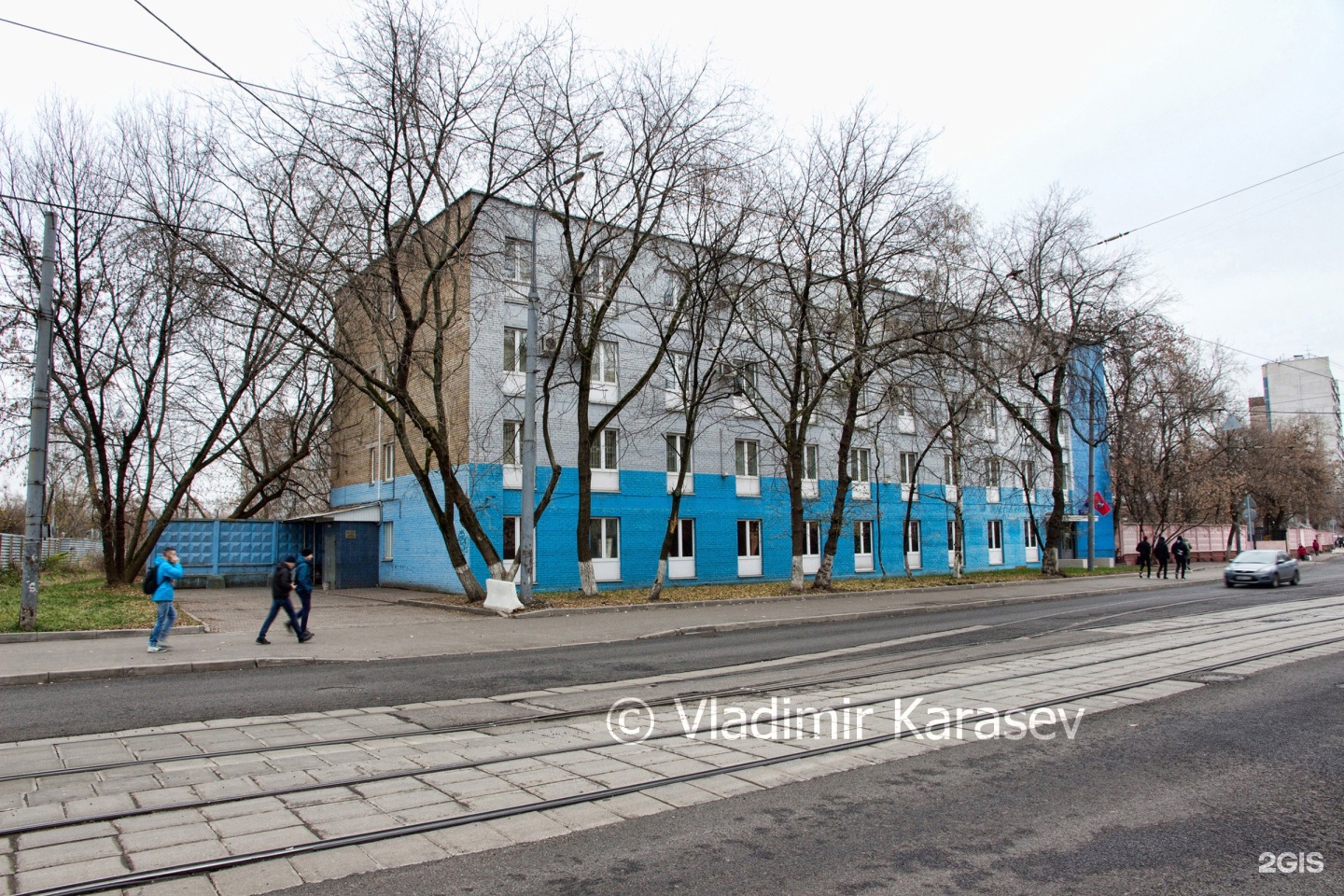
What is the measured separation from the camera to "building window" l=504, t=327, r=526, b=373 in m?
28.8

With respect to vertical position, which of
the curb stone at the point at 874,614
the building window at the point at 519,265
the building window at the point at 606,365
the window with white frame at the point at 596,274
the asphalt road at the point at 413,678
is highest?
the building window at the point at 519,265

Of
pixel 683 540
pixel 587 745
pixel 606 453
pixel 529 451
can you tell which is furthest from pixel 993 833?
pixel 683 540

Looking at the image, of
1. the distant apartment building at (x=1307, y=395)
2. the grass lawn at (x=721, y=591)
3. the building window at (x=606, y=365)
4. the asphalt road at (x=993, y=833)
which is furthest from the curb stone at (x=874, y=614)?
the distant apartment building at (x=1307, y=395)

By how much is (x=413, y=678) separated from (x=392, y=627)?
7223 mm

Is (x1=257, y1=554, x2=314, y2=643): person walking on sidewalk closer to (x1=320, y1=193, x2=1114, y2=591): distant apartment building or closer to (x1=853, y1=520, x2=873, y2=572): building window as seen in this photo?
(x1=320, y1=193, x2=1114, y2=591): distant apartment building

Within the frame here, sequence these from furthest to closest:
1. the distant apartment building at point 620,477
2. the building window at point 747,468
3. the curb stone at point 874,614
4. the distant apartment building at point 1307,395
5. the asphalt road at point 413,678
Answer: the distant apartment building at point 1307,395 < the building window at point 747,468 < the distant apartment building at point 620,477 < the curb stone at point 874,614 < the asphalt road at point 413,678

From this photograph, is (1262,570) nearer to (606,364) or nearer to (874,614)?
(874,614)

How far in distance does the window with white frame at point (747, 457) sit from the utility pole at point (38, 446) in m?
23.4

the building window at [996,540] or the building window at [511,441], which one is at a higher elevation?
the building window at [511,441]

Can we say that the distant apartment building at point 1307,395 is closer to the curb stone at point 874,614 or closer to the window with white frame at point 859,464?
the window with white frame at point 859,464

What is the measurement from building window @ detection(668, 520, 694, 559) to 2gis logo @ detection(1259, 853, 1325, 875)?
27734 millimetres

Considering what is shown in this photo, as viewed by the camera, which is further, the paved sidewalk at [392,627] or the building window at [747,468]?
the building window at [747,468]

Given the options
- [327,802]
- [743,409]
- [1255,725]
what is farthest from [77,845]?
[743,409]

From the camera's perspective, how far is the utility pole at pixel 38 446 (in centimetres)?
1512
